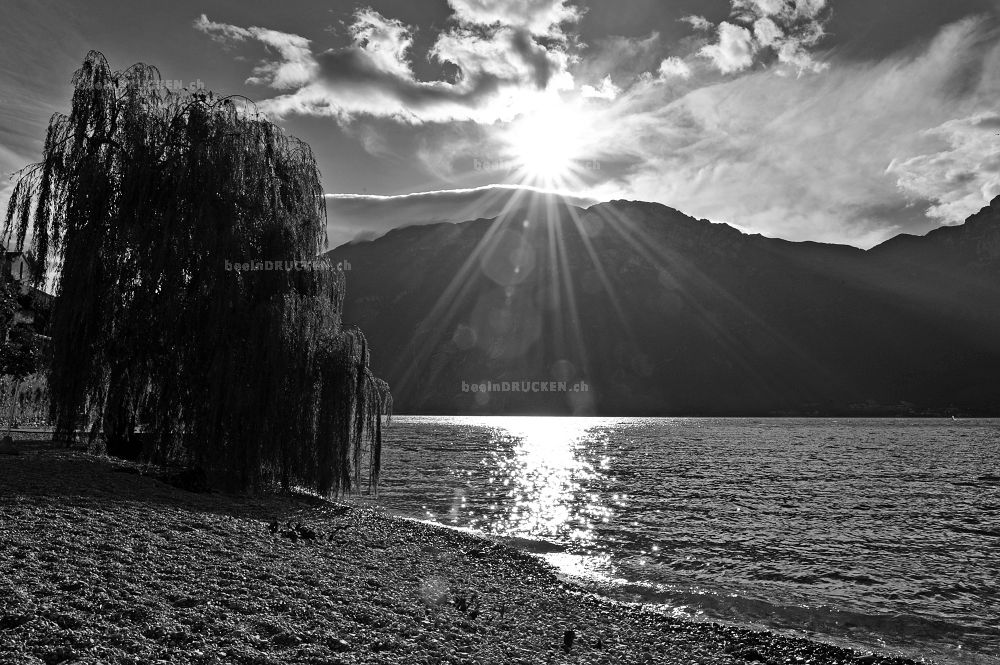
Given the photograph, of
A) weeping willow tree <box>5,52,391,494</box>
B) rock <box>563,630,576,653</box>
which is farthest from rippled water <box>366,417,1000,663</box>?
weeping willow tree <box>5,52,391,494</box>

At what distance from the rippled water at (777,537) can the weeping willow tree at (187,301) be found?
8687 millimetres

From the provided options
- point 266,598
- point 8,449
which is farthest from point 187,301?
point 266,598

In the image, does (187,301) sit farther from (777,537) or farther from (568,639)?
(777,537)

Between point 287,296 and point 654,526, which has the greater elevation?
point 287,296

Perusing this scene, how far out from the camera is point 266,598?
369 inches

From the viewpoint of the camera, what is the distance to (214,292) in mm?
19891

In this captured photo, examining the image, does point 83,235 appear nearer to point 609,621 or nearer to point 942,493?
point 609,621

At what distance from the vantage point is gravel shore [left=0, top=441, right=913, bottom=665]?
7332 millimetres

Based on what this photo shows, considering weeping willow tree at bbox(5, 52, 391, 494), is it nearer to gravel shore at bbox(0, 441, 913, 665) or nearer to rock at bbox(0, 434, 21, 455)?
rock at bbox(0, 434, 21, 455)

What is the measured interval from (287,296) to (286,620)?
1388 centimetres

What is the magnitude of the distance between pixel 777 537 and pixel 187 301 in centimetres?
2461

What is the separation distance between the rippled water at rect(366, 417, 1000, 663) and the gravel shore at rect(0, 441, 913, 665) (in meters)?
2.53

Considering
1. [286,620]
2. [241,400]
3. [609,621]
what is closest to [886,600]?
[609,621]

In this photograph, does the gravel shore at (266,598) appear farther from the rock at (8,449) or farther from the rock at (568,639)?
the rock at (8,449)
